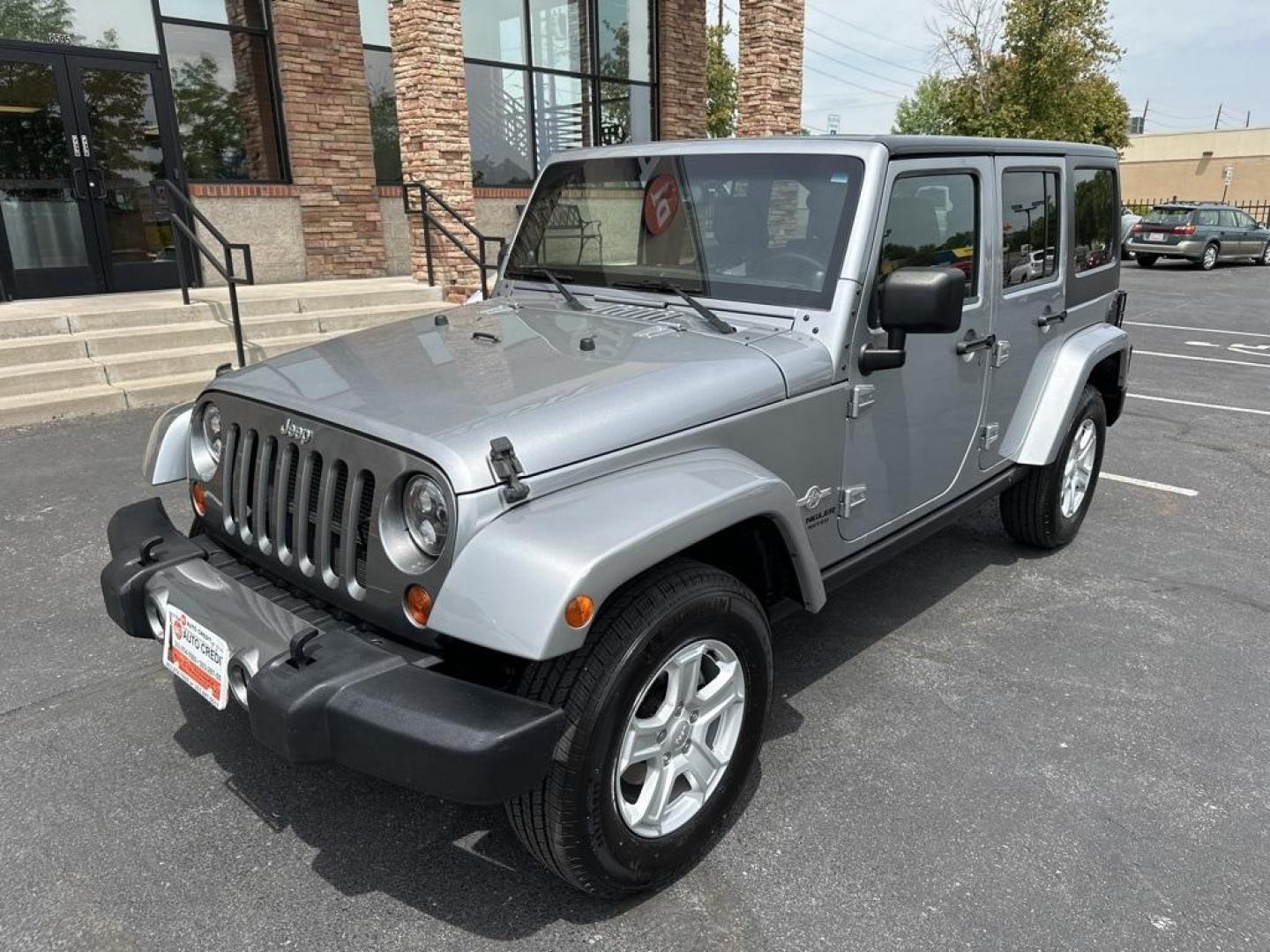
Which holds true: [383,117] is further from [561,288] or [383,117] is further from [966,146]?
[966,146]

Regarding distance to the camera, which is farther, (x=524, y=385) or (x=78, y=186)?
(x=78, y=186)

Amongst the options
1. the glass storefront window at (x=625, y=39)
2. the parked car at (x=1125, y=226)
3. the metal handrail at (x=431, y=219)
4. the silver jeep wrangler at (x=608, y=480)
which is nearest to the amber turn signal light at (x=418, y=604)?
the silver jeep wrangler at (x=608, y=480)

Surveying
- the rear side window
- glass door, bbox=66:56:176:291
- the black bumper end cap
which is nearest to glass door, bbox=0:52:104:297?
glass door, bbox=66:56:176:291

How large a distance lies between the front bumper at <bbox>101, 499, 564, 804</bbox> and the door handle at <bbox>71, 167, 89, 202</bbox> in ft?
30.5

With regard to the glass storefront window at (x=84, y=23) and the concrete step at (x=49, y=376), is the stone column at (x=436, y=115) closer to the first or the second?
the glass storefront window at (x=84, y=23)

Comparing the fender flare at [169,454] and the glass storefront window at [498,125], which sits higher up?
the glass storefront window at [498,125]

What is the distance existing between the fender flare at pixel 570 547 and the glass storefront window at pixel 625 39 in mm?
13073

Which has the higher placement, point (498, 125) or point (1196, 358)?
point (498, 125)

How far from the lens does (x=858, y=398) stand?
2.98 m

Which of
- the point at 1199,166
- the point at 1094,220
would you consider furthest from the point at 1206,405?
the point at 1199,166

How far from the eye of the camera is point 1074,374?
13.5 feet

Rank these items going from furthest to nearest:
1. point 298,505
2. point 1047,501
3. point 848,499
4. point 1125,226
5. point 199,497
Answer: point 1125,226 < point 1047,501 < point 848,499 < point 199,497 < point 298,505

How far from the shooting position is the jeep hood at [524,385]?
7.36 ft

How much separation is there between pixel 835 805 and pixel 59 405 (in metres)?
6.82
